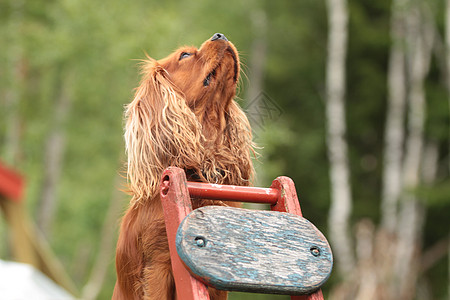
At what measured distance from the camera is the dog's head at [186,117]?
2740 millimetres

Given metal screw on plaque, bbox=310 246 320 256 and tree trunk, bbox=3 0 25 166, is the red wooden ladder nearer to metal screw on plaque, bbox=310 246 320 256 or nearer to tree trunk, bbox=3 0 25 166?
metal screw on plaque, bbox=310 246 320 256

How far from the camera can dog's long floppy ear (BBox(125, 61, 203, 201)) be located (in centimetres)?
271

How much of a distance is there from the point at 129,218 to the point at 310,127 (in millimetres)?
14102

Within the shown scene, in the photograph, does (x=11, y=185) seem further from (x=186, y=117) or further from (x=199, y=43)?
(x=199, y=43)

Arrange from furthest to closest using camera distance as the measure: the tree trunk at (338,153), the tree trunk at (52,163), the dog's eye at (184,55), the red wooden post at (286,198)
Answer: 1. the tree trunk at (52,163)
2. the tree trunk at (338,153)
3. the dog's eye at (184,55)
4. the red wooden post at (286,198)

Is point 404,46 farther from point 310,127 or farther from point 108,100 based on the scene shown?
point 108,100

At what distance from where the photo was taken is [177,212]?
2.36 metres

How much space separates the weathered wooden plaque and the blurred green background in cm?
1055

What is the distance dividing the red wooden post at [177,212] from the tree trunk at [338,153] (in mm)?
10946

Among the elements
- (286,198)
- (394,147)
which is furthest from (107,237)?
(286,198)

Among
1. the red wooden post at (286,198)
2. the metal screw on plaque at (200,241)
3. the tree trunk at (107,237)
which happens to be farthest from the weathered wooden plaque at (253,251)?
the tree trunk at (107,237)

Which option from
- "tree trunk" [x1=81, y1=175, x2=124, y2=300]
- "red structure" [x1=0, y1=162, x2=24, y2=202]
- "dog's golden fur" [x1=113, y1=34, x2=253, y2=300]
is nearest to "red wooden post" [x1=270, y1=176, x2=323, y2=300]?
"dog's golden fur" [x1=113, y1=34, x2=253, y2=300]

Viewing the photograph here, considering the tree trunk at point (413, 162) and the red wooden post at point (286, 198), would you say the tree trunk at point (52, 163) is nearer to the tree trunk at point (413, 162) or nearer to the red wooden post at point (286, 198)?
the tree trunk at point (413, 162)

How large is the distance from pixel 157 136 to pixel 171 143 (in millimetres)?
74
